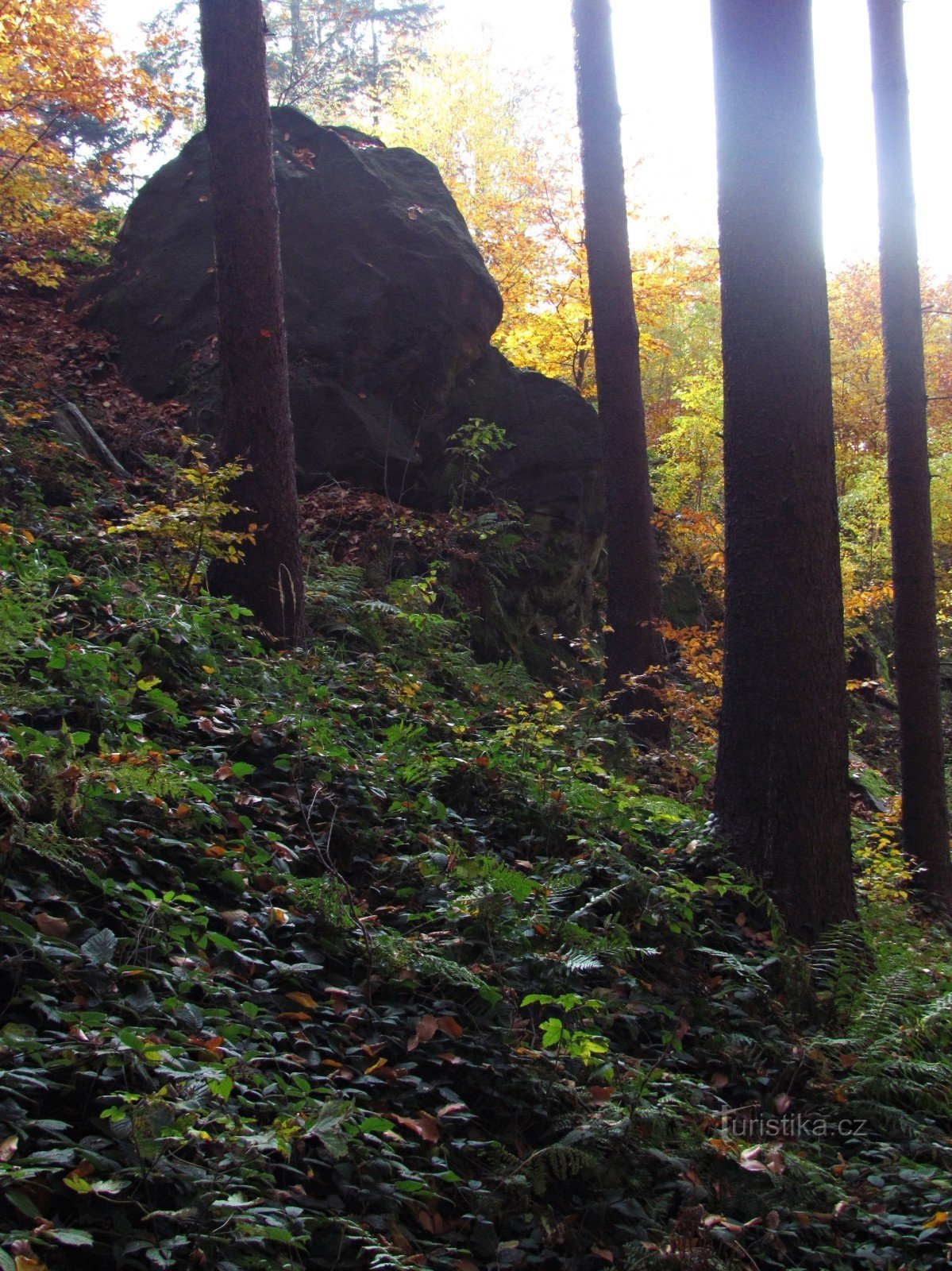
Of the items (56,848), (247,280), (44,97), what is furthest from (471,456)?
(56,848)

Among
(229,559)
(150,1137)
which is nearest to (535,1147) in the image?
(150,1137)

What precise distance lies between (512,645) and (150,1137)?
27.8 feet

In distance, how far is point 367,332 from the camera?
10727mm

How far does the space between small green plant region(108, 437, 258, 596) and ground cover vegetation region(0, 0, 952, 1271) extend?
41 mm

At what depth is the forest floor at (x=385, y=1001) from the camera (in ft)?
7.27

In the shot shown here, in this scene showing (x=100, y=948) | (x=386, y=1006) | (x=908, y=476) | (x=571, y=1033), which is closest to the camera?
(x=100, y=948)

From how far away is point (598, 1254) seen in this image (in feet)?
8.13

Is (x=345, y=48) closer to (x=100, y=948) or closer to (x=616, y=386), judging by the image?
(x=616, y=386)

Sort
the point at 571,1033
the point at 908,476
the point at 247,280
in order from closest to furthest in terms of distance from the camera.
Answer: the point at 571,1033 < the point at 247,280 < the point at 908,476

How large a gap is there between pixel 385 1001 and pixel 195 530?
3874 mm

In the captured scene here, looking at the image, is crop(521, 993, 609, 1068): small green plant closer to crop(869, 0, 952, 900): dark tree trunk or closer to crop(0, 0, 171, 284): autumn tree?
crop(869, 0, 952, 900): dark tree trunk

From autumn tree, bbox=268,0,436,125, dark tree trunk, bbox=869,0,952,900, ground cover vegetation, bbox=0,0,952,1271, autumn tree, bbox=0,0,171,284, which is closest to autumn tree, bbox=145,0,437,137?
autumn tree, bbox=268,0,436,125

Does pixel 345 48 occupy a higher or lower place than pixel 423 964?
higher

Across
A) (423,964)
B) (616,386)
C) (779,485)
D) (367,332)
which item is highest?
(367,332)
